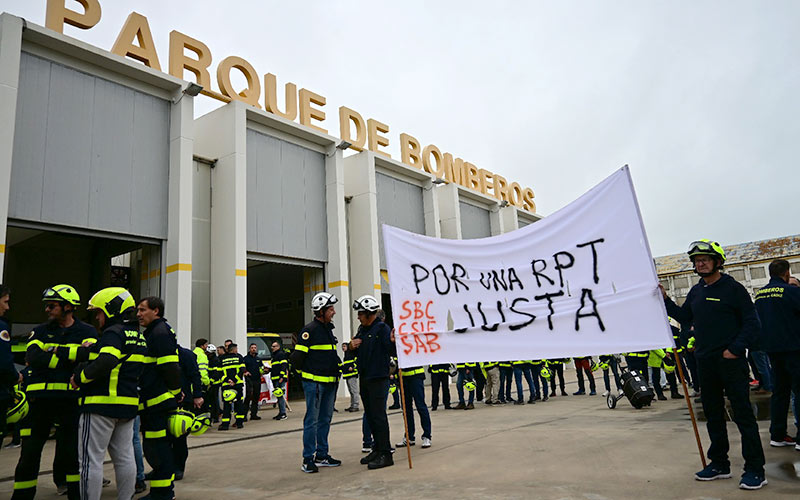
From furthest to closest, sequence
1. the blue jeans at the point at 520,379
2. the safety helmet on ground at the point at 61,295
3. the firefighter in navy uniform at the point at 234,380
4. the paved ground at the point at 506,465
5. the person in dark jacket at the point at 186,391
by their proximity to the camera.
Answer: the blue jeans at the point at 520,379
the firefighter in navy uniform at the point at 234,380
the person in dark jacket at the point at 186,391
the safety helmet on ground at the point at 61,295
the paved ground at the point at 506,465

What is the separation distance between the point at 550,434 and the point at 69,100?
565 inches

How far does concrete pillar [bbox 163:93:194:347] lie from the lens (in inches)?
592

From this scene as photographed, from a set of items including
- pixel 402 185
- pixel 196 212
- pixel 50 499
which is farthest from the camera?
pixel 402 185

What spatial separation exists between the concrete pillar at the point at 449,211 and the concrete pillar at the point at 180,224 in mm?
14154

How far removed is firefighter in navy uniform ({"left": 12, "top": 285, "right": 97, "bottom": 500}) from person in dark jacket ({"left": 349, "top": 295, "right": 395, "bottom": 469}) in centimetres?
295

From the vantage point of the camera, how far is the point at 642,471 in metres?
5.05

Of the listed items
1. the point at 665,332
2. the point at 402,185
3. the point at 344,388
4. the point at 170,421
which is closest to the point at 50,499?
the point at 170,421

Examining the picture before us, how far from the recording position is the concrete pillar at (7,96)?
1201 centimetres

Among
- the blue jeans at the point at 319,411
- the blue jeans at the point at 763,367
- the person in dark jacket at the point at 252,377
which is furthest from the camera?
the person in dark jacket at the point at 252,377

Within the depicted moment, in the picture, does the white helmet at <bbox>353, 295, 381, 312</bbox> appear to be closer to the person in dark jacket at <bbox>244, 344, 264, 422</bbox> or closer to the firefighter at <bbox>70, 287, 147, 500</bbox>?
the firefighter at <bbox>70, 287, 147, 500</bbox>

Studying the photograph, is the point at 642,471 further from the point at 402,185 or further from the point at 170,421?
the point at 402,185

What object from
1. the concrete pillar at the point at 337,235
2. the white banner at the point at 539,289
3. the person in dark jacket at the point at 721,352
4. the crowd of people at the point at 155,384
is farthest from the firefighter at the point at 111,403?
the concrete pillar at the point at 337,235

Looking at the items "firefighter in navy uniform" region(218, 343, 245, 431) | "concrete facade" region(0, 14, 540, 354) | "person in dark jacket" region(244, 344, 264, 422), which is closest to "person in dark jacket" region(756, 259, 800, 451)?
"firefighter in navy uniform" region(218, 343, 245, 431)

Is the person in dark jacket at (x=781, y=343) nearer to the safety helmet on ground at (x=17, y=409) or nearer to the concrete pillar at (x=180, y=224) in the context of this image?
the safety helmet on ground at (x=17, y=409)
